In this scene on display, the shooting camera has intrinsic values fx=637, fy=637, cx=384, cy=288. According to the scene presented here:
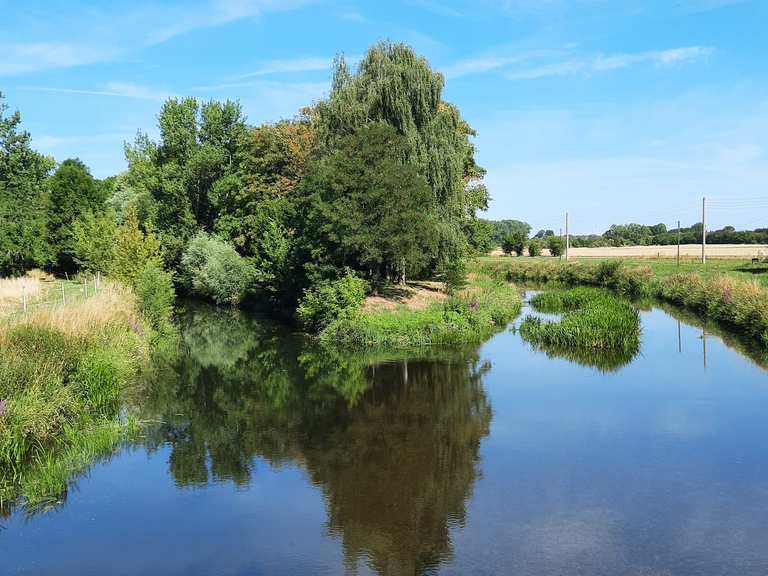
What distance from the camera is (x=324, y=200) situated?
104 feet

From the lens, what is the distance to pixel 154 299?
27.4 m

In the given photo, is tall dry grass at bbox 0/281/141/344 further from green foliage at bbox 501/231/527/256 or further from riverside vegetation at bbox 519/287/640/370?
green foliage at bbox 501/231/527/256

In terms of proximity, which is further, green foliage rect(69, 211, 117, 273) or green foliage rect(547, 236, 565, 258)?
green foliage rect(547, 236, 565, 258)

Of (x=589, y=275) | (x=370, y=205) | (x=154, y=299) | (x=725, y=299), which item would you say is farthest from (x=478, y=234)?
(x=154, y=299)

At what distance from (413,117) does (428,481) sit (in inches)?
1044

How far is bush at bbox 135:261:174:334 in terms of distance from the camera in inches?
1073

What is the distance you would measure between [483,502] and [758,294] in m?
24.2

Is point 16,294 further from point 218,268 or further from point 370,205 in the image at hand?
point 218,268

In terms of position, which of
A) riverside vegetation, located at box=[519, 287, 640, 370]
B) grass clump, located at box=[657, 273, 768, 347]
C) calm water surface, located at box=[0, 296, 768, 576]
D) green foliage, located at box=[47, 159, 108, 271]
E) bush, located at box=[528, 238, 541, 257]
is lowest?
calm water surface, located at box=[0, 296, 768, 576]

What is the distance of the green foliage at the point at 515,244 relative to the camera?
3812 inches

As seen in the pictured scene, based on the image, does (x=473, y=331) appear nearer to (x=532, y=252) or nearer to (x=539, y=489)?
(x=539, y=489)

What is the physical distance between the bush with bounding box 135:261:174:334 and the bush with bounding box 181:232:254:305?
15.3 m

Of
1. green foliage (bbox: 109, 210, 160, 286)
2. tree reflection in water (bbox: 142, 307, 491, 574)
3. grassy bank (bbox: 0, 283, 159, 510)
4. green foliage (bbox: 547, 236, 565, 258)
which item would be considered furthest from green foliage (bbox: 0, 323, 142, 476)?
green foliage (bbox: 547, 236, 565, 258)

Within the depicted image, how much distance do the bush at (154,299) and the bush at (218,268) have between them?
50.2ft
